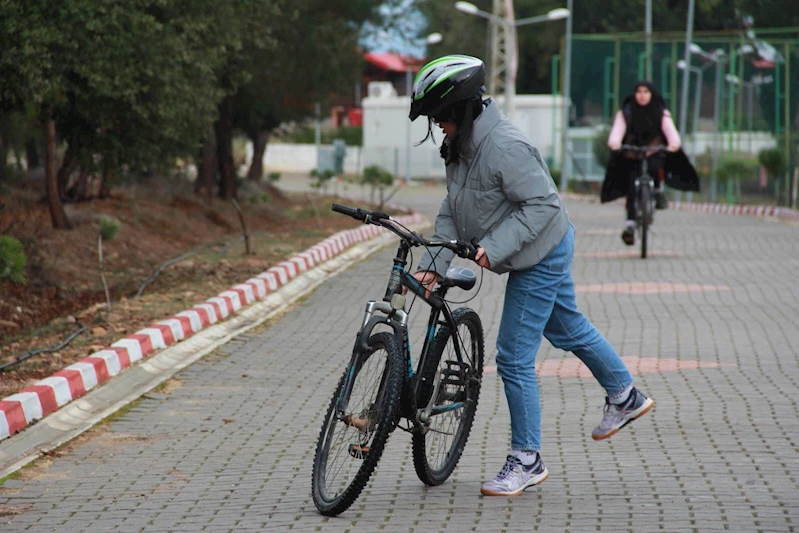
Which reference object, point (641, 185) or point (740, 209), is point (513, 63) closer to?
point (740, 209)

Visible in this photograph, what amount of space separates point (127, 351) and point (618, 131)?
782cm

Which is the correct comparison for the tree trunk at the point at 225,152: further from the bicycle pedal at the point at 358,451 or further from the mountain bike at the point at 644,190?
the bicycle pedal at the point at 358,451

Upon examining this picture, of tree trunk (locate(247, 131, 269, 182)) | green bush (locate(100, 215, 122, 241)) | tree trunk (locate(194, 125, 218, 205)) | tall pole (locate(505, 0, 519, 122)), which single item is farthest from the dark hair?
tall pole (locate(505, 0, 519, 122))

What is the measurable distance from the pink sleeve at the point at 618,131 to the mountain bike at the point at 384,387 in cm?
994

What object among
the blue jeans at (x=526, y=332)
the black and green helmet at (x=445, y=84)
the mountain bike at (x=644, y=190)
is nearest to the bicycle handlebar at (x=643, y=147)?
the mountain bike at (x=644, y=190)

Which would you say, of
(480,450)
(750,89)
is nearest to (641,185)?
(480,450)

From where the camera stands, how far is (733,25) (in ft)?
211

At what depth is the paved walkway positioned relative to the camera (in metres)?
5.41

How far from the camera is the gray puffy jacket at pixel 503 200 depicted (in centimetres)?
551

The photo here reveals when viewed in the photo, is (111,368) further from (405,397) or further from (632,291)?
(632,291)

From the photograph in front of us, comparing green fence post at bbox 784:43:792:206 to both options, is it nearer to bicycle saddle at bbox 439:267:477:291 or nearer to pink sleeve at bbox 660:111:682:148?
pink sleeve at bbox 660:111:682:148

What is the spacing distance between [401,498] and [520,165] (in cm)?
147

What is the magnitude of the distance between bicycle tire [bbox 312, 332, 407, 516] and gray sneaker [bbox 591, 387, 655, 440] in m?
1.26

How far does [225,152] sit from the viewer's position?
27.6 meters
